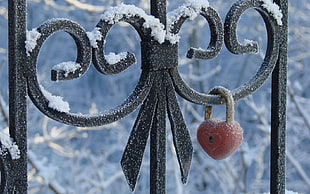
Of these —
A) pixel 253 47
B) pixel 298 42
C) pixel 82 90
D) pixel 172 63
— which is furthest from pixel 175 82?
pixel 82 90

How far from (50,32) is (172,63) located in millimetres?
139

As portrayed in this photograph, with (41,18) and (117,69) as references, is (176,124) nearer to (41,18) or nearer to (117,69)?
(117,69)

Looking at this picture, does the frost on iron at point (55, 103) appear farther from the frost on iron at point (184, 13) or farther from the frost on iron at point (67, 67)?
the frost on iron at point (184, 13)

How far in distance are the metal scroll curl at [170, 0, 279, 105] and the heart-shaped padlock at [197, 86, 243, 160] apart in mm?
11

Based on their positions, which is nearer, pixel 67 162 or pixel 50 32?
pixel 50 32

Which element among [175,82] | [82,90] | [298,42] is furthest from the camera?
[82,90]

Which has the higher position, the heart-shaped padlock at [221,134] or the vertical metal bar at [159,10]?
the vertical metal bar at [159,10]

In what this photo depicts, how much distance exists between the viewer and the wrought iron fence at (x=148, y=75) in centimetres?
45

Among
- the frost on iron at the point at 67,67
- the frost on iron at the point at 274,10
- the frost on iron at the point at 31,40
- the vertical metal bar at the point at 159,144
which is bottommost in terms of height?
the vertical metal bar at the point at 159,144

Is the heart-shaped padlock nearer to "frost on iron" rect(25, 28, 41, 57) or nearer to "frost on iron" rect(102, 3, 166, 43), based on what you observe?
"frost on iron" rect(102, 3, 166, 43)

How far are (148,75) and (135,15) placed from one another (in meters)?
0.06

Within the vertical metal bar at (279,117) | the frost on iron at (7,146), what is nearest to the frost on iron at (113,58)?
the frost on iron at (7,146)

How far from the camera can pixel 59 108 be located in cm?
47

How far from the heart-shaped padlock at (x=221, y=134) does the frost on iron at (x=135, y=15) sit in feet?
0.39
